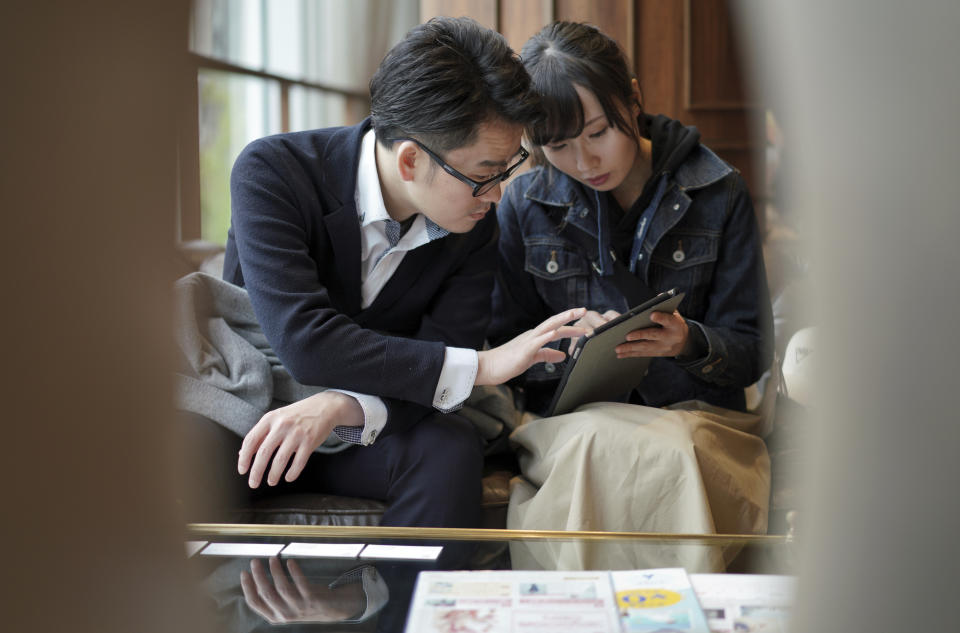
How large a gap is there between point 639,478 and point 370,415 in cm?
34

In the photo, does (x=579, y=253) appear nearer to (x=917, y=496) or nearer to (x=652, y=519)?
(x=652, y=519)

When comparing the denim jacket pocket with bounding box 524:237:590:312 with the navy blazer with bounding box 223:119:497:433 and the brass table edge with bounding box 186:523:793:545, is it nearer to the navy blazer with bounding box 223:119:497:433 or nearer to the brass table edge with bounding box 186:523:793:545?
the navy blazer with bounding box 223:119:497:433

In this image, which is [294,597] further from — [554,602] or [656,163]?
[656,163]

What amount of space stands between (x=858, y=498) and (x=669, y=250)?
43.0 inches

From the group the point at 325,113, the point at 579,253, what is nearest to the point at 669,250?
the point at 579,253

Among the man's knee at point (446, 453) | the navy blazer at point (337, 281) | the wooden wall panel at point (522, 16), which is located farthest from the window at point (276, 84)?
the man's knee at point (446, 453)

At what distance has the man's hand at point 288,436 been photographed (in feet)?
3.19

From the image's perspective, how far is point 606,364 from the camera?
1134 mm

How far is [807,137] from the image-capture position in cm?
25

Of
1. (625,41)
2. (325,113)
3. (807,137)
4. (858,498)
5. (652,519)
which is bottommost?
(652,519)

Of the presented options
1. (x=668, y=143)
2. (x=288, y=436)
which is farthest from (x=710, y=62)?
(x=288, y=436)

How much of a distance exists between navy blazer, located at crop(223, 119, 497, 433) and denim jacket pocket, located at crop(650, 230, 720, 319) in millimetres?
258

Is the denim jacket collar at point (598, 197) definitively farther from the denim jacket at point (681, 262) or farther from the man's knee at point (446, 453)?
the man's knee at point (446, 453)

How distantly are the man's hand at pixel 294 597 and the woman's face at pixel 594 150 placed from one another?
2.40 ft
